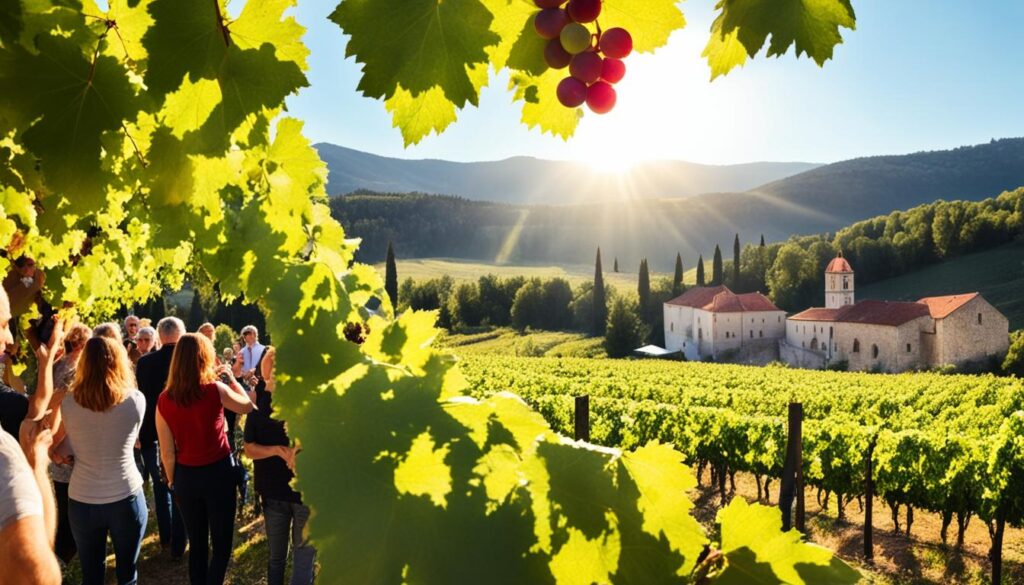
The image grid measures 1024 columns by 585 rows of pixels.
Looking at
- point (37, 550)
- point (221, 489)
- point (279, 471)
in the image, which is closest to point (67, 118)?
point (37, 550)

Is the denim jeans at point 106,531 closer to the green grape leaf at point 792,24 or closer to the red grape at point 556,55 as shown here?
the red grape at point 556,55

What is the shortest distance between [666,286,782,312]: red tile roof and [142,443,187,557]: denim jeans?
206 feet

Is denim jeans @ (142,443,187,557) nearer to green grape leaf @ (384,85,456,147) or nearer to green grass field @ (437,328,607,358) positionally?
green grape leaf @ (384,85,456,147)

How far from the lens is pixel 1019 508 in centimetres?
969

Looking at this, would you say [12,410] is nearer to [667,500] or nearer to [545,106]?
[545,106]

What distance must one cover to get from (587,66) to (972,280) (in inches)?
3531

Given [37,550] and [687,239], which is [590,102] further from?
[687,239]

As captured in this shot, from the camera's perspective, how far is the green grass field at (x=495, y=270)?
13475cm

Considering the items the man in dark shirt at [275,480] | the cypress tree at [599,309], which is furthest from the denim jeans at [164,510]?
the cypress tree at [599,309]

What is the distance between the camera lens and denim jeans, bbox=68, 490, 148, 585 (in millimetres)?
4590

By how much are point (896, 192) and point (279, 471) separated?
8490 inches

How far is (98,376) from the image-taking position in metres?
4.33

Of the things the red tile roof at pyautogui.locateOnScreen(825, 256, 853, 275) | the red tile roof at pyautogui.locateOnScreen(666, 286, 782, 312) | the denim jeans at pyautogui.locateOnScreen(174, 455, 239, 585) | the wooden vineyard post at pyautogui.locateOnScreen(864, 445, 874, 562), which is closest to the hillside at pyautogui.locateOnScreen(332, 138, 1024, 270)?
the red tile roof at pyautogui.locateOnScreen(666, 286, 782, 312)

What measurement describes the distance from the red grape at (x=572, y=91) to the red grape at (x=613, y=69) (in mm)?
50
